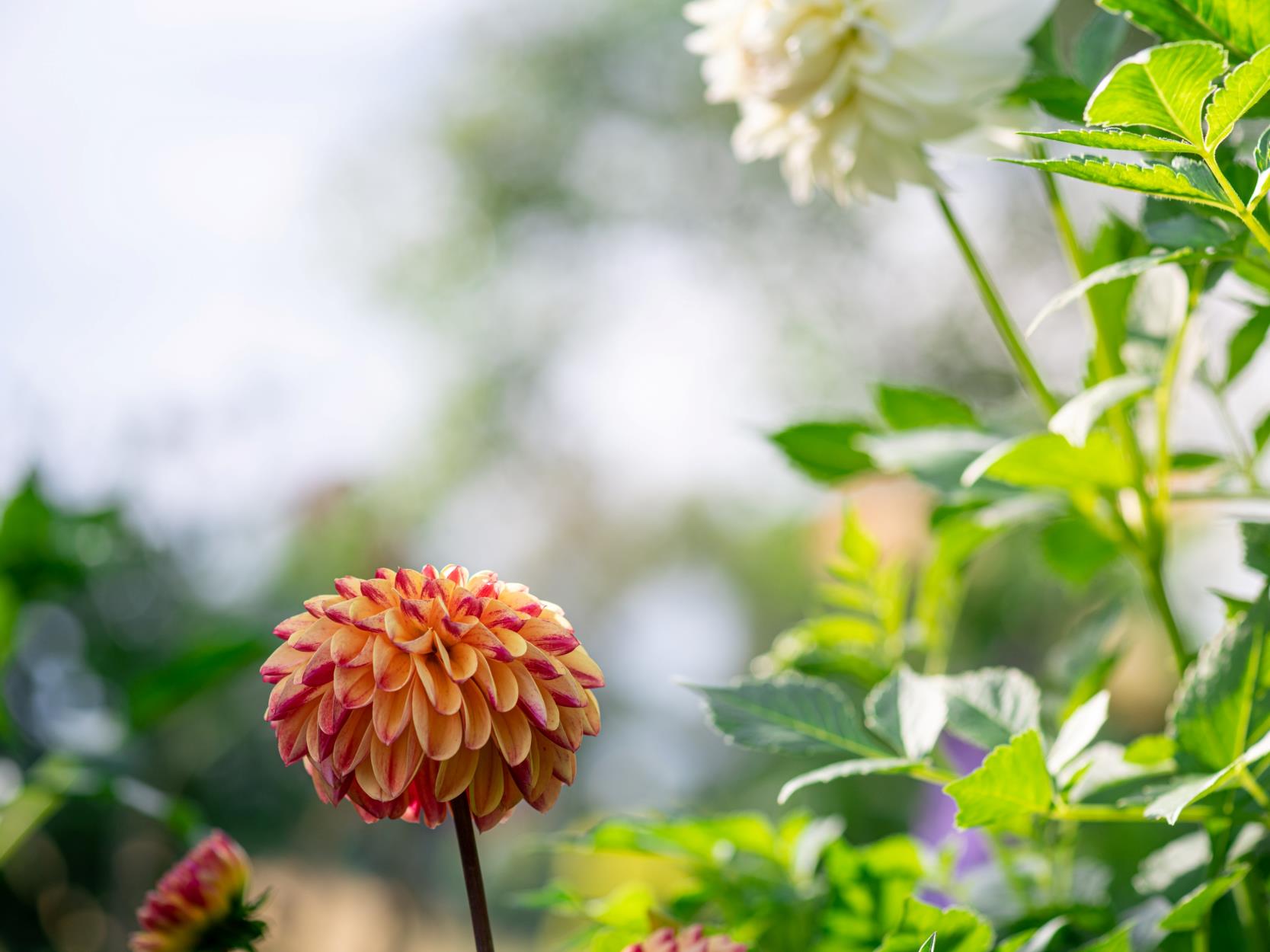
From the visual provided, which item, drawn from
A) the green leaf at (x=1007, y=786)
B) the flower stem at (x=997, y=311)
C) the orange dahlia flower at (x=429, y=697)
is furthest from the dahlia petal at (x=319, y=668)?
the flower stem at (x=997, y=311)

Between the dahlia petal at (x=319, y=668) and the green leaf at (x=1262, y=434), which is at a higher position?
the dahlia petal at (x=319, y=668)

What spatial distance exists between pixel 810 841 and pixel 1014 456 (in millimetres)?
138

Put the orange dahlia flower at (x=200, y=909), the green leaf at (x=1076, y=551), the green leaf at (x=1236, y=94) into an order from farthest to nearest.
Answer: the green leaf at (x=1076, y=551) → the orange dahlia flower at (x=200, y=909) → the green leaf at (x=1236, y=94)

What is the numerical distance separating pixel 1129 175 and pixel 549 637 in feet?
0.42

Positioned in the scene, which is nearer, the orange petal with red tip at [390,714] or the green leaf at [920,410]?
the orange petal with red tip at [390,714]

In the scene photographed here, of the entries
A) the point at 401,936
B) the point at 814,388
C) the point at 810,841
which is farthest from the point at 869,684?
the point at 814,388

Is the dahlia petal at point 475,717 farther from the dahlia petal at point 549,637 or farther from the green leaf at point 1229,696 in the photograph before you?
the green leaf at point 1229,696

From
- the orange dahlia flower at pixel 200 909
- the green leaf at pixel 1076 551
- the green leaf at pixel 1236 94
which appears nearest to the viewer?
the green leaf at pixel 1236 94

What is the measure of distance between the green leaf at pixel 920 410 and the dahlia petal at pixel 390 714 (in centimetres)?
22

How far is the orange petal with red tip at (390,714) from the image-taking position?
0.18 meters

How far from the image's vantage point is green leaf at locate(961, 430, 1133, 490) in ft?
0.92

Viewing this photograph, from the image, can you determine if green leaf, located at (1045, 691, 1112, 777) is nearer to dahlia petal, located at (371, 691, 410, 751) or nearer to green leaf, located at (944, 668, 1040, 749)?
green leaf, located at (944, 668, 1040, 749)

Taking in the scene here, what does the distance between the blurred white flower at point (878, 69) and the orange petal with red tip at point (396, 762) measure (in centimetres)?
22

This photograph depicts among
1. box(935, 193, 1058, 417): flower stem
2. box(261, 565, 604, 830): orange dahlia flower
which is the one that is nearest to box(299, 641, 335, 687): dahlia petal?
box(261, 565, 604, 830): orange dahlia flower
